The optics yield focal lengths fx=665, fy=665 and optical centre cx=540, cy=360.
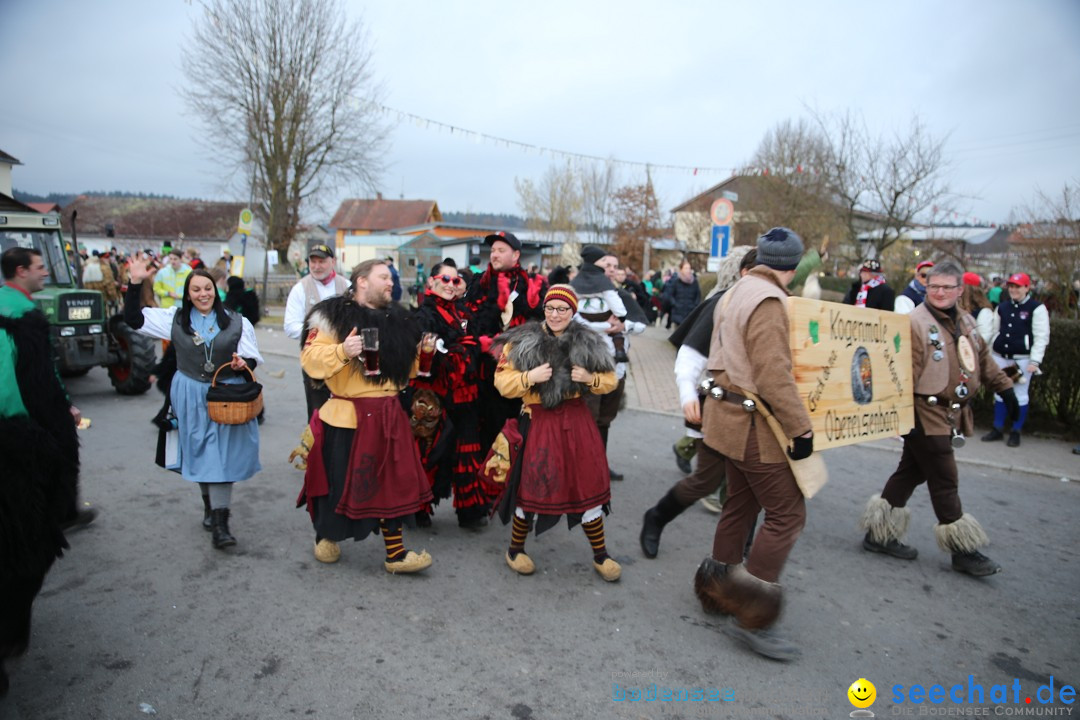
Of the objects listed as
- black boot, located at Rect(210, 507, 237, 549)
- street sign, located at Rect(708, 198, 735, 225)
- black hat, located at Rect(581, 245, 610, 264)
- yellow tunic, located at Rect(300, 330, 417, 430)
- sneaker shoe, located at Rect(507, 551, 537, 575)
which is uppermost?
street sign, located at Rect(708, 198, 735, 225)

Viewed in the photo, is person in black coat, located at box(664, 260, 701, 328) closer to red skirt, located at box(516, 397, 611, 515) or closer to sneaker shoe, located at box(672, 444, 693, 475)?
sneaker shoe, located at box(672, 444, 693, 475)

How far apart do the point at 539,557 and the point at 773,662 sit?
1.65 meters

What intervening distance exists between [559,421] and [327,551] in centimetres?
169

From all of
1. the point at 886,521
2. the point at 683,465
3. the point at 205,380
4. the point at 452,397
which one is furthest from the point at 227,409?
the point at 886,521

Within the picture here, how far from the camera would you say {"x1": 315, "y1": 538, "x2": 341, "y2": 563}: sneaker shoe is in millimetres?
4160

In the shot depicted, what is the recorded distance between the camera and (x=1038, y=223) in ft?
41.9

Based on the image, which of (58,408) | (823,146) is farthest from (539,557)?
(823,146)

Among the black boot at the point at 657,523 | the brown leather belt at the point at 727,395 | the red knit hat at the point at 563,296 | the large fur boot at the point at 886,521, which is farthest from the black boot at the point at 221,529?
the large fur boot at the point at 886,521

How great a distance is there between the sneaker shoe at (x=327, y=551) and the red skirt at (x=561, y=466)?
1248 millimetres

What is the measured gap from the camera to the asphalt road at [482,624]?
2.89m

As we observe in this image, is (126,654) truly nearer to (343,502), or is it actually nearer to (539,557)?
(343,502)

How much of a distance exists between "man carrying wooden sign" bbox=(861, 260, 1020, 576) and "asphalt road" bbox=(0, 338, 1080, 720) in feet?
1.16

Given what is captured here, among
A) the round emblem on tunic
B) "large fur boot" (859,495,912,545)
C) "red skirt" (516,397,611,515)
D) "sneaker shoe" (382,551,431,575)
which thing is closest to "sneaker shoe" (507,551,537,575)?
"red skirt" (516,397,611,515)

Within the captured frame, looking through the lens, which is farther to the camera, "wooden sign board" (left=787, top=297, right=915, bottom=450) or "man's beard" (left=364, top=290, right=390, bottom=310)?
"man's beard" (left=364, top=290, right=390, bottom=310)
